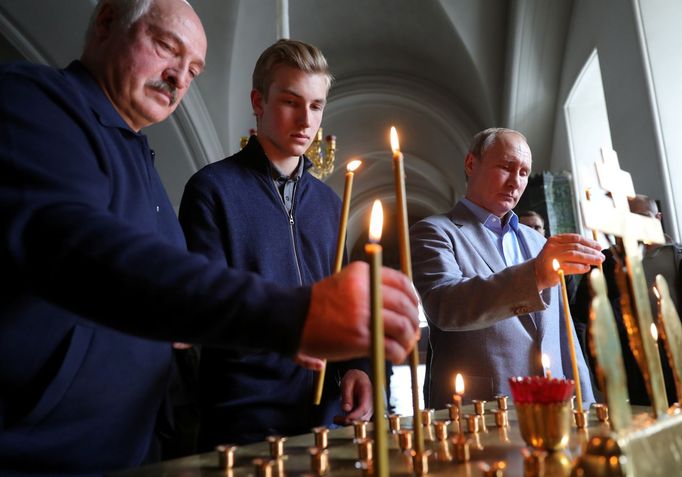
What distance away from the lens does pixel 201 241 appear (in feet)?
4.63

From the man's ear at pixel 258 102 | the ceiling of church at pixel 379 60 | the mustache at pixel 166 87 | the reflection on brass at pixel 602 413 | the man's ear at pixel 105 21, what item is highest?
the ceiling of church at pixel 379 60

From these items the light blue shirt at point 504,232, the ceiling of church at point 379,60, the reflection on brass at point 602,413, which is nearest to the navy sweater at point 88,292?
the reflection on brass at point 602,413

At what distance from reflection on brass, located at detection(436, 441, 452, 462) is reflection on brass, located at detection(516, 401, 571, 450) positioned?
121mm

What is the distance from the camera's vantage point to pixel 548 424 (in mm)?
796

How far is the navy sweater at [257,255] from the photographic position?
1299mm

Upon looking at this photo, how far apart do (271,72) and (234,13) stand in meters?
6.44

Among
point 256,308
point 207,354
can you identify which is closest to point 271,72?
point 207,354

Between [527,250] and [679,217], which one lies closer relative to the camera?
[527,250]

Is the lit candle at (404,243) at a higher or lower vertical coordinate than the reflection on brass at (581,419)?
higher

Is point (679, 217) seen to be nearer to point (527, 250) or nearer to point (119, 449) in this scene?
point (527, 250)

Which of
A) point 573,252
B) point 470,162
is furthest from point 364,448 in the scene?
point 470,162

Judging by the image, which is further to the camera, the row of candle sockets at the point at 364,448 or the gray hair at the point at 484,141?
the gray hair at the point at 484,141

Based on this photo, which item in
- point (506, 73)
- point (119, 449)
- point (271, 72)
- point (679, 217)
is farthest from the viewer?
point (506, 73)

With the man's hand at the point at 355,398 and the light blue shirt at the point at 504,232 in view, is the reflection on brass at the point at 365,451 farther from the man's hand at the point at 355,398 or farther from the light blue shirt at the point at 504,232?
the light blue shirt at the point at 504,232
